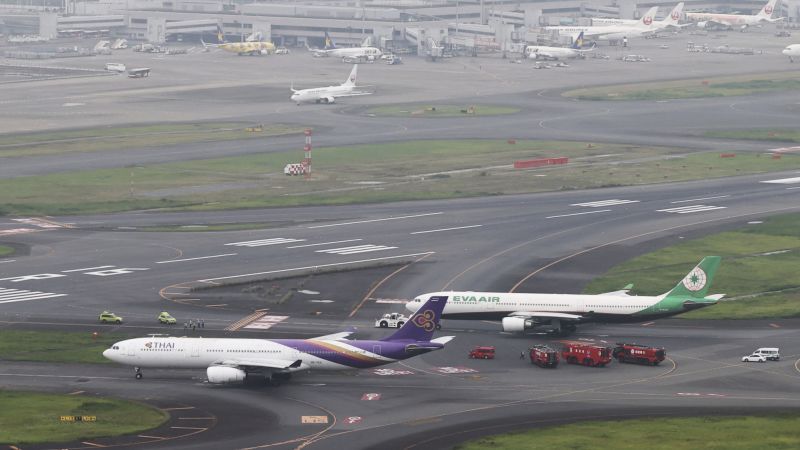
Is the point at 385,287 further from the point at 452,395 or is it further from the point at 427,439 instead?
the point at 427,439

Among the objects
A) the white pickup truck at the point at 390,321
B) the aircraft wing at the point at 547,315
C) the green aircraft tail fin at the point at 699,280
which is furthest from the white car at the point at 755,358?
the white pickup truck at the point at 390,321

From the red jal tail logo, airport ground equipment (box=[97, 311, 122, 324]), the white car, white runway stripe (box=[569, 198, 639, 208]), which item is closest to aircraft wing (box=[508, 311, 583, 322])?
the white car

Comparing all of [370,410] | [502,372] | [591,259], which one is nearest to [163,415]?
[370,410]

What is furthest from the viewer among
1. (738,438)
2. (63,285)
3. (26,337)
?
(63,285)

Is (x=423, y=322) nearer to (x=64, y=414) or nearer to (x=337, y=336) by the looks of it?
(x=337, y=336)

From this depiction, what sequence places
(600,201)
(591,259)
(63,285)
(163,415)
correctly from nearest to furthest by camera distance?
1. (163,415)
2. (63,285)
3. (591,259)
4. (600,201)

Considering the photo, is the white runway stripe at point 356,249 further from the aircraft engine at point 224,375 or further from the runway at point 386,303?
the aircraft engine at point 224,375

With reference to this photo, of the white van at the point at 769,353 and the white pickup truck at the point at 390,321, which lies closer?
the white van at the point at 769,353
